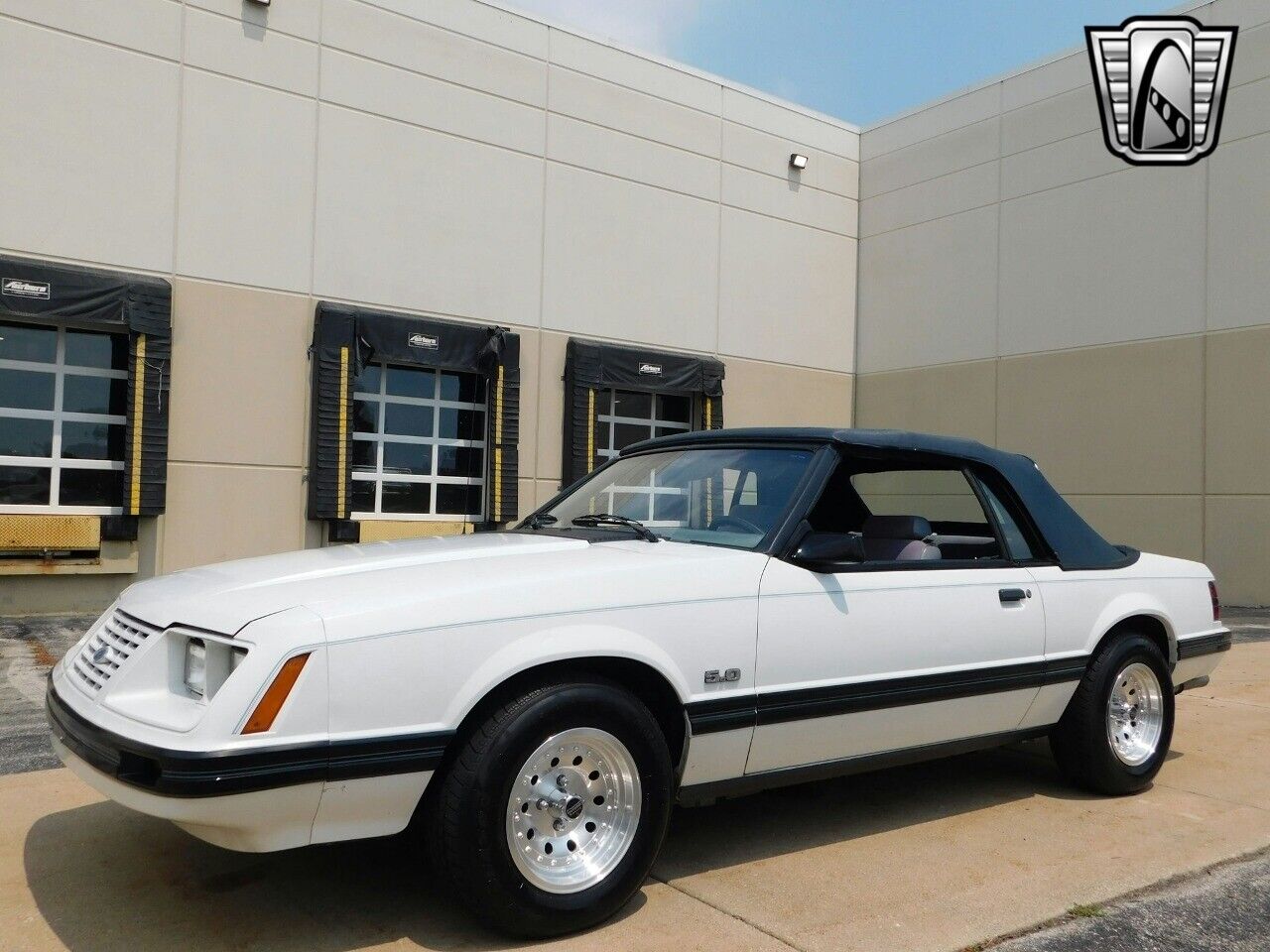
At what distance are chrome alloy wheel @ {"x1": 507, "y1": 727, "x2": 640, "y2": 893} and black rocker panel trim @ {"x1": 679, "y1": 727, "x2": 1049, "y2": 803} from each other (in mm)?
328

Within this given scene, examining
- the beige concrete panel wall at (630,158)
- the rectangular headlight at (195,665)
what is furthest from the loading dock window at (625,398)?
the rectangular headlight at (195,665)

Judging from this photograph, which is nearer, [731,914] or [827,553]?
[731,914]

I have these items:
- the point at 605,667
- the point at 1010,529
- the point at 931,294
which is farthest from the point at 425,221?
the point at 605,667

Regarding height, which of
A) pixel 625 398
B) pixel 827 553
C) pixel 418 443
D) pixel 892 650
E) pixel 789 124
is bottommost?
pixel 892 650

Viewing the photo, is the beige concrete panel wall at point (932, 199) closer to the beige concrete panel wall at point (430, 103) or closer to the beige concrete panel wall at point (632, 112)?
the beige concrete panel wall at point (632, 112)

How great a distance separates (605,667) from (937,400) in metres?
13.3

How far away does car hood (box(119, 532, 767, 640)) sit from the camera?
2984mm

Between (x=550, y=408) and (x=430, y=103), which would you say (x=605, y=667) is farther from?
(x=430, y=103)

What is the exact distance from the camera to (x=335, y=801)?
9.39ft

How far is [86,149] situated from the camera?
10.3 m

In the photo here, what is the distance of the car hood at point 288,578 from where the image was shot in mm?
3004

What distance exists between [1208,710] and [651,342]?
8.84m

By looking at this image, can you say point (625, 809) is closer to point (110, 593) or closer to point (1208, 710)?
point (1208, 710)

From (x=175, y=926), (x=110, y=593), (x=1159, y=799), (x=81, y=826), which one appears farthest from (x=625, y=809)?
(x=110, y=593)
